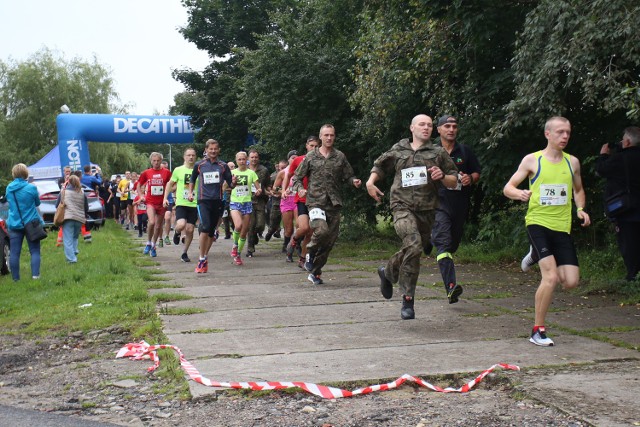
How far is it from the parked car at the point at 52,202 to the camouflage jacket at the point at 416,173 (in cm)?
1751

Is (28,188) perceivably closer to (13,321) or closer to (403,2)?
(13,321)

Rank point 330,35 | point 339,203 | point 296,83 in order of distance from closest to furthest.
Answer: point 339,203 → point 296,83 → point 330,35

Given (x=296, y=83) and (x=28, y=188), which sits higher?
(x=296, y=83)

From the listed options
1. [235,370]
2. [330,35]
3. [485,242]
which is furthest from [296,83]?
[235,370]

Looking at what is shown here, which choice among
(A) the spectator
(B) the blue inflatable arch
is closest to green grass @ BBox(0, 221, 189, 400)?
(A) the spectator

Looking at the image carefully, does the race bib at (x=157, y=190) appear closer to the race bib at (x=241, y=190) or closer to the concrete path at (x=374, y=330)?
the race bib at (x=241, y=190)

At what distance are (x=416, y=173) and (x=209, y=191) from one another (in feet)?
18.8

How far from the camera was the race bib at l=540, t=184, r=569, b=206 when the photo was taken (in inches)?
267

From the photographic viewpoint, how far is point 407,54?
39.2 feet

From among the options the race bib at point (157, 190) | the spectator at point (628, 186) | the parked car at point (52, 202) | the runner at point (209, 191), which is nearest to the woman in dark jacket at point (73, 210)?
the race bib at point (157, 190)

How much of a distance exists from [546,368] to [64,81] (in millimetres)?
52965

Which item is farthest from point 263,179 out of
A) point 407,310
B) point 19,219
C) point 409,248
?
point 407,310

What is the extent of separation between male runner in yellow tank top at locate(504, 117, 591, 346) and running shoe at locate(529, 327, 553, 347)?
20 mm

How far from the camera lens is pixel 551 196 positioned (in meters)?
6.77
